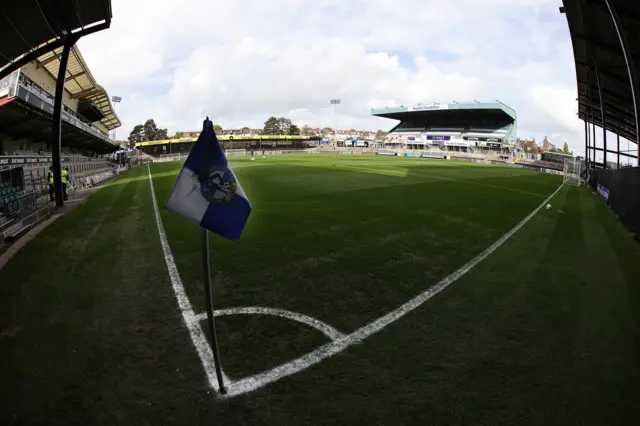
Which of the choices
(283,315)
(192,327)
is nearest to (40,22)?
(192,327)

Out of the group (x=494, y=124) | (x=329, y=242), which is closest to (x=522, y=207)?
(x=329, y=242)

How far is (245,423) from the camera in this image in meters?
A: 2.95

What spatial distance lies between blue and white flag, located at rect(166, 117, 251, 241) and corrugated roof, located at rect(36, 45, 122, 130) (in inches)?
1267

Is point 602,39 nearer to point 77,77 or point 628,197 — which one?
point 628,197

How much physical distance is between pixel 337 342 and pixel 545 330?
9.17 ft

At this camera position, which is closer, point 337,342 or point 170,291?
point 337,342

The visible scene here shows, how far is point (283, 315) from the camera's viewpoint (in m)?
4.91

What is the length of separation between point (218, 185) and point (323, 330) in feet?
7.90

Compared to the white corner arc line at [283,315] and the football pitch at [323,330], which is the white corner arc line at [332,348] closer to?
the football pitch at [323,330]

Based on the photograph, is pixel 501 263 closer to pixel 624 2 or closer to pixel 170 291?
pixel 170 291

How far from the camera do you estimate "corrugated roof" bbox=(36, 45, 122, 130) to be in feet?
102

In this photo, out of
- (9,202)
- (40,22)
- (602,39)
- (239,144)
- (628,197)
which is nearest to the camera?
(9,202)

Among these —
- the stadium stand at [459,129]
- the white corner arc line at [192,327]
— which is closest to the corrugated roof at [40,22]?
the white corner arc line at [192,327]

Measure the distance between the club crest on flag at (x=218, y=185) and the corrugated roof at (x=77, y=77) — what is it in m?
32.2
